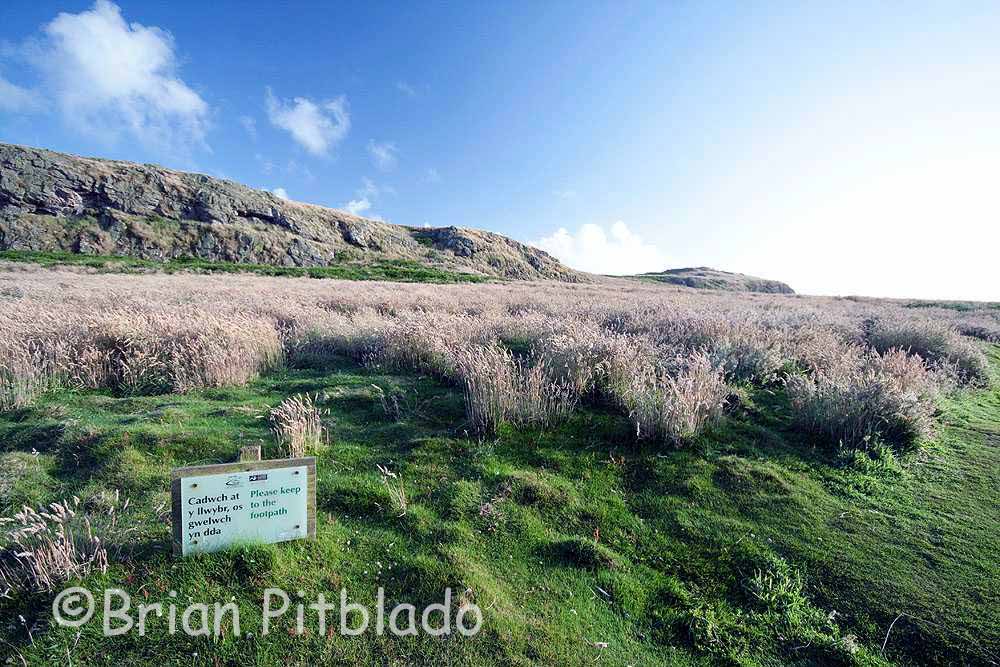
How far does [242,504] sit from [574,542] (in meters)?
2.19

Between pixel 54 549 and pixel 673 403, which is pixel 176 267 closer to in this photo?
pixel 54 549

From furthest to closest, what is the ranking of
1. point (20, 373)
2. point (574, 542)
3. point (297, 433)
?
1. point (20, 373)
2. point (297, 433)
3. point (574, 542)

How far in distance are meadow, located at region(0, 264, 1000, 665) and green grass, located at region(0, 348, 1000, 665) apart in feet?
0.05

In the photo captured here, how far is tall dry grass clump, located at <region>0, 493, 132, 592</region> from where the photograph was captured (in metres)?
2.38

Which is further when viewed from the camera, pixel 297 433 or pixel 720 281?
pixel 720 281

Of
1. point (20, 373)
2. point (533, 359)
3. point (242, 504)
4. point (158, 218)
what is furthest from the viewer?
point (158, 218)

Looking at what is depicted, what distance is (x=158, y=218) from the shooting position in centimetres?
5453

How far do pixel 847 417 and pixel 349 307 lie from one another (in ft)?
39.2

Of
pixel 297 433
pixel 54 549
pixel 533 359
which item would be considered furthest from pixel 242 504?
pixel 533 359

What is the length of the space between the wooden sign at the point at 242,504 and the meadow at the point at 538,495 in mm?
114

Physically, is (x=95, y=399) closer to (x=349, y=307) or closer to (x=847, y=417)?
(x=349, y=307)

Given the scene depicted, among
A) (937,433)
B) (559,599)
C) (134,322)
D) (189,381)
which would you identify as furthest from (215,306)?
(937,433)

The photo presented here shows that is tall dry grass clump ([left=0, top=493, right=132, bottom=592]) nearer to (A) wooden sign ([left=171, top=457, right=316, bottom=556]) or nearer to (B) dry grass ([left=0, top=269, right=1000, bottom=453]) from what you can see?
(A) wooden sign ([left=171, top=457, right=316, bottom=556])

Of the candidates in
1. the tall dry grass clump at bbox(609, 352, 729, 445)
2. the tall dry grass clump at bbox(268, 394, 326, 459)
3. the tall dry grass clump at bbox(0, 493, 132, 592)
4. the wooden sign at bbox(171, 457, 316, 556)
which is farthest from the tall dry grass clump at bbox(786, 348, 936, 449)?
the tall dry grass clump at bbox(0, 493, 132, 592)
